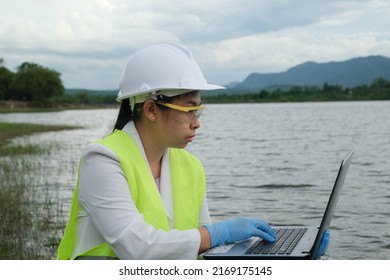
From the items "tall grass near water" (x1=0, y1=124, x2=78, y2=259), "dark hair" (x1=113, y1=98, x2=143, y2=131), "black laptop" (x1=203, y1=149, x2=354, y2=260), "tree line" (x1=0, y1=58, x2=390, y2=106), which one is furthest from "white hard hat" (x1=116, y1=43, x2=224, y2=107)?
"tree line" (x1=0, y1=58, x2=390, y2=106)

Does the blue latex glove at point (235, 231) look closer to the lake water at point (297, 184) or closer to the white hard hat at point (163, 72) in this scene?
the white hard hat at point (163, 72)

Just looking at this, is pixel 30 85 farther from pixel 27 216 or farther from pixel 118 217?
pixel 118 217

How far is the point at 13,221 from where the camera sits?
9.69 m

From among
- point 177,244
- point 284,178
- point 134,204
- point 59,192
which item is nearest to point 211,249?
point 177,244

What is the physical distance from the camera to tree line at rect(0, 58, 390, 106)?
107688 millimetres

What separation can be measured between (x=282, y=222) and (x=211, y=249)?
29.6 feet

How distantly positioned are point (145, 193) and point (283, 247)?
636 mm

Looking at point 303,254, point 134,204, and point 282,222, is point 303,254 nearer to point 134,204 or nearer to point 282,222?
point 134,204

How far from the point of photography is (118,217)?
2865 mm

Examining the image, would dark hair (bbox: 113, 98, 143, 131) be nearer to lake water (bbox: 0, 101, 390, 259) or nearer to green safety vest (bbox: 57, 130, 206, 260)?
green safety vest (bbox: 57, 130, 206, 260)

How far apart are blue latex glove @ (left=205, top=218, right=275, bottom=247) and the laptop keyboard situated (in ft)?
0.14

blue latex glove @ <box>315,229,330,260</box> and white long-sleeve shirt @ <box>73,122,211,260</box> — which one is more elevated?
white long-sleeve shirt @ <box>73,122,211,260</box>
